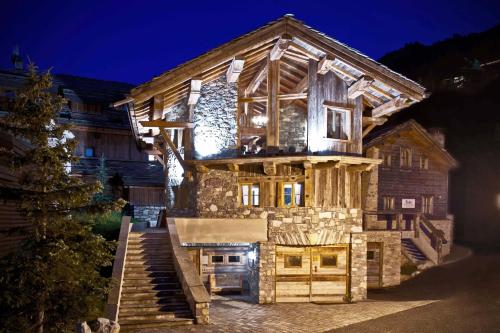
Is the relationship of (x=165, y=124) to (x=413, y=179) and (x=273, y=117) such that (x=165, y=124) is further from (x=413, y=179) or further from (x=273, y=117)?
(x=413, y=179)

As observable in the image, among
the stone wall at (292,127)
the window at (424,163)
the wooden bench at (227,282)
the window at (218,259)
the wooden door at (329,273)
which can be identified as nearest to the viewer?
the wooden door at (329,273)

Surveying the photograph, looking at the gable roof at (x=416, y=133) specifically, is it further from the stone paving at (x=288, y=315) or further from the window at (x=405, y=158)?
the stone paving at (x=288, y=315)

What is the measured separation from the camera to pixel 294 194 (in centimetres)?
1722

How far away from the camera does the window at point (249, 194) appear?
1762 cm

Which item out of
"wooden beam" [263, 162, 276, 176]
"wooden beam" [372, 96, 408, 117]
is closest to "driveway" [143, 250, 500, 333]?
"wooden beam" [263, 162, 276, 176]

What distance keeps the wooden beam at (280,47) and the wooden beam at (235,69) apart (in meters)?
1.23

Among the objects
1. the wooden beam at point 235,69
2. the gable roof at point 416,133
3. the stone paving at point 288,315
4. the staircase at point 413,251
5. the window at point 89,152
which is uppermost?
the wooden beam at point 235,69

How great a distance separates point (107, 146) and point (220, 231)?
1713 cm

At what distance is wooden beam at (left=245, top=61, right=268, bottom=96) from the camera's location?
1820 cm

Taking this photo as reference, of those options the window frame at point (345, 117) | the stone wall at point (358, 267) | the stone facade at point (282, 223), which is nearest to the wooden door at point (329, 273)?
the stone wall at point (358, 267)

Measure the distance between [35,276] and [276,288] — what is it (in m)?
10.1

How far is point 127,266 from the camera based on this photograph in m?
14.5

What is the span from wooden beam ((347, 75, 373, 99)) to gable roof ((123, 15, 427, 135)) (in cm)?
20

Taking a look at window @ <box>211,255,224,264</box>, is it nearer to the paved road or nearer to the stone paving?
the stone paving
